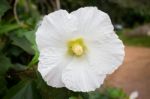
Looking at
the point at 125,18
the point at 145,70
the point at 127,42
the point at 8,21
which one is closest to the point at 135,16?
the point at 125,18

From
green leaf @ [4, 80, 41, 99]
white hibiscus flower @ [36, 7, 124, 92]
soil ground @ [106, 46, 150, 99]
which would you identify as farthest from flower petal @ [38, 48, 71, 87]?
soil ground @ [106, 46, 150, 99]

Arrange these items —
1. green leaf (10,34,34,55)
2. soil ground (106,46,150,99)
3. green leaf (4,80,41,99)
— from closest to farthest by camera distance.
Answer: green leaf (4,80,41,99)
green leaf (10,34,34,55)
soil ground (106,46,150,99)

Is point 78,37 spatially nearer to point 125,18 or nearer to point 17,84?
point 17,84

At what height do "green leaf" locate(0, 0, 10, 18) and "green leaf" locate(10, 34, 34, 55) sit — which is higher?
"green leaf" locate(0, 0, 10, 18)

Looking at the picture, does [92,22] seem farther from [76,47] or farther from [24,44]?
[24,44]

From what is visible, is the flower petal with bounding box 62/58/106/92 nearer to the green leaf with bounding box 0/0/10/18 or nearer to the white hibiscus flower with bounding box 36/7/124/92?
the white hibiscus flower with bounding box 36/7/124/92

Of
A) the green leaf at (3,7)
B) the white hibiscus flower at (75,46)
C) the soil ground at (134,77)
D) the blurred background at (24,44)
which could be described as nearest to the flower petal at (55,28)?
the white hibiscus flower at (75,46)
